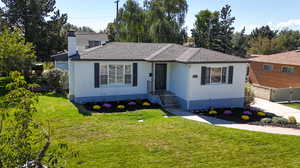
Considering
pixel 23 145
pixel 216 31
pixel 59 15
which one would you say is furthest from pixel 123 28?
pixel 23 145

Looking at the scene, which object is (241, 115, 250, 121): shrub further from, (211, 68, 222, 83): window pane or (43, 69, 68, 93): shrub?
(43, 69, 68, 93): shrub

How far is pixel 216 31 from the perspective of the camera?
42375 mm

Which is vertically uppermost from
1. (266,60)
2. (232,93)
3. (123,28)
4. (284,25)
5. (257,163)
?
(284,25)

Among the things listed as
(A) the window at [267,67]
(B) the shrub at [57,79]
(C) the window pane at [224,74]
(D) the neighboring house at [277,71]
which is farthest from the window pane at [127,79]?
(A) the window at [267,67]

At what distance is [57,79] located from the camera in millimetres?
18281

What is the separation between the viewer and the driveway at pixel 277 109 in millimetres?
14278

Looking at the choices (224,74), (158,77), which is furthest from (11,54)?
(224,74)

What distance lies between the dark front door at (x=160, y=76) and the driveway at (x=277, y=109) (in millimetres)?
6420

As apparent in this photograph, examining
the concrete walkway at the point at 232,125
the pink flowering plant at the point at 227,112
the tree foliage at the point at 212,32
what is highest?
the tree foliage at the point at 212,32

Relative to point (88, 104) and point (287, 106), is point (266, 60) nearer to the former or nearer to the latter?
point (287, 106)

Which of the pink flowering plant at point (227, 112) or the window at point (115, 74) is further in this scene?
the window at point (115, 74)

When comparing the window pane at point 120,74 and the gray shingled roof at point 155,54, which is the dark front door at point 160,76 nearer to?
the gray shingled roof at point 155,54

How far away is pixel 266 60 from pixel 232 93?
11.4 metres

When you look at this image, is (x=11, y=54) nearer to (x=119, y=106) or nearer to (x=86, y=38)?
(x=119, y=106)
